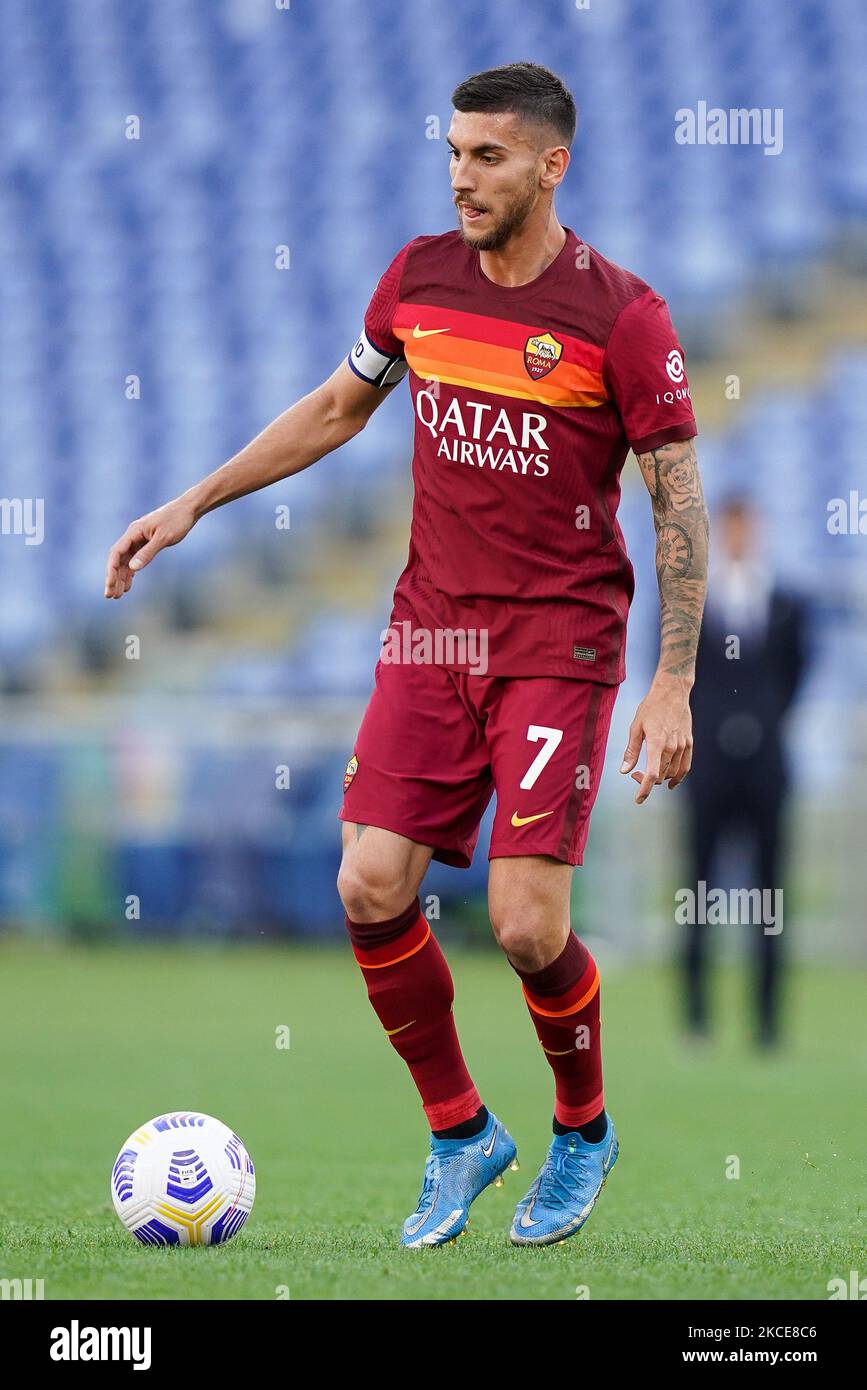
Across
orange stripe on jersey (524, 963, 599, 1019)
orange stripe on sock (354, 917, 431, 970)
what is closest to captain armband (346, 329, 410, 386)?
orange stripe on sock (354, 917, 431, 970)

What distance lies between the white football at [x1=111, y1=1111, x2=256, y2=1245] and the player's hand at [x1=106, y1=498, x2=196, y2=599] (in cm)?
117

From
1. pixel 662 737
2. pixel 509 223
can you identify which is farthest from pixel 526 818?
pixel 509 223

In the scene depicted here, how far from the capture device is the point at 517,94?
13.0ft

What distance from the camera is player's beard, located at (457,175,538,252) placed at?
12.9 feet

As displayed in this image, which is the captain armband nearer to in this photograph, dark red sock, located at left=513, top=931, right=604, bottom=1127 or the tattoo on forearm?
the tattoo on forearm

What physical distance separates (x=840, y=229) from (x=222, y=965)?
7197 mm

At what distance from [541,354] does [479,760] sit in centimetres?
85

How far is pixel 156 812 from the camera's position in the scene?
11422mm

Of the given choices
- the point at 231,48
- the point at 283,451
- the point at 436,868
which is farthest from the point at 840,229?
the point at 283,451

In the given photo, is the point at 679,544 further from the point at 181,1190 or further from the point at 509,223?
the point at 181,1190

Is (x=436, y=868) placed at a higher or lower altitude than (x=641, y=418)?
lower

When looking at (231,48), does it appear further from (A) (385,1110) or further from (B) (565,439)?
(B) (565,439)

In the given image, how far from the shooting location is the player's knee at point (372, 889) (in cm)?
396

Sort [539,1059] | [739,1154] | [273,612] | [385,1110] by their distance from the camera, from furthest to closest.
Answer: [273,612] < [539,1059] < [385,1110] < [739,1154]
